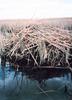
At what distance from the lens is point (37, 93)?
52.8 inches

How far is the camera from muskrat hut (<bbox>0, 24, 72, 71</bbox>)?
1.26 m

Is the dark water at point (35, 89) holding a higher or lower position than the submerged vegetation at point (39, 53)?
lower

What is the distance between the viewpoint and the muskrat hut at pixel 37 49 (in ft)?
4.15

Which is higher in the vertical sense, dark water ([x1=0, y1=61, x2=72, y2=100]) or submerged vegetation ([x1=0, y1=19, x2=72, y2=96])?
submerged vegetation ([x1=0, y1=19, x2=72, y2=96])

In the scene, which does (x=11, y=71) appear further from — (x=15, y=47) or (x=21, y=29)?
(x=21, y=29)

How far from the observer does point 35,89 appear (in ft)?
4.43

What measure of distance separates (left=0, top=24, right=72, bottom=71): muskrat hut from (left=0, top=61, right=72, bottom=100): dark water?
0.07 metres

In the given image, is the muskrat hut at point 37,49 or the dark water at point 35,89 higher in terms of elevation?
the muskrat hut at point 37,49

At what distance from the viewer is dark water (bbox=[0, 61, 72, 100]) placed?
52.2 inches

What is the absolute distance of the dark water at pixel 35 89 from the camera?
1.33 metres

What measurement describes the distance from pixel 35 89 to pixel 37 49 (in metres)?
0.21

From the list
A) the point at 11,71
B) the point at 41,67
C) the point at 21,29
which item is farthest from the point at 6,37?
the point at 41,67

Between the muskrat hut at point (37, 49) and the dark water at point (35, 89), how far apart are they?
0.07 m

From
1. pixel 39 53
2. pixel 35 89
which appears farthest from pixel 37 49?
pixel 35 89
